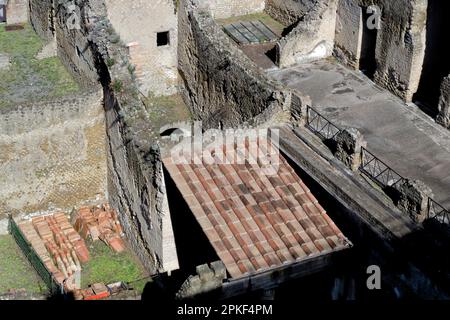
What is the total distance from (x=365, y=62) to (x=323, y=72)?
1.19m

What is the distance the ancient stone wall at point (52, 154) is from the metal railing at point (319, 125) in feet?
18.0

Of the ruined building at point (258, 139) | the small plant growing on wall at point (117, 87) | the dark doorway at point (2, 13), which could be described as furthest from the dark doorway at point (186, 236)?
the dark doorway at point (2, 13)

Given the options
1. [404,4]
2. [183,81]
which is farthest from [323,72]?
[183,81]

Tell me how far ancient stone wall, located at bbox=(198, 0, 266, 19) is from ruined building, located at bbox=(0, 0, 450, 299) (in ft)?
0.14

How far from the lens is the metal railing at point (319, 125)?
2048 centimetres

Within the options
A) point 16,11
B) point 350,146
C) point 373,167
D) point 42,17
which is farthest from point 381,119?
point 16,11

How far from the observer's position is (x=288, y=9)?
2783 centimetres

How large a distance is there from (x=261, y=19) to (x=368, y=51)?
507 cm

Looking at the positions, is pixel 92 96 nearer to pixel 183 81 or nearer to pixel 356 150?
pixel 183 81

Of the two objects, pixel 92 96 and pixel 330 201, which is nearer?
pixel 330 201

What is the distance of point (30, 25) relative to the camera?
29.6 m

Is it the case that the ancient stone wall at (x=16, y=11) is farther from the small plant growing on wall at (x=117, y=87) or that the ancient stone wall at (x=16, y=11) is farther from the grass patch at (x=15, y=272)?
the grass patch at (x=15, y=272)

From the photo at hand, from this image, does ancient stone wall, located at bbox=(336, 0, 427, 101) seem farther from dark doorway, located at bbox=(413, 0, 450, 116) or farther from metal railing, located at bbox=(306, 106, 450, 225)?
metal railing, located at bbox=(306, 106, 450, 225)

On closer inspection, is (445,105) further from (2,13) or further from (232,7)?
(2,13)
